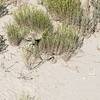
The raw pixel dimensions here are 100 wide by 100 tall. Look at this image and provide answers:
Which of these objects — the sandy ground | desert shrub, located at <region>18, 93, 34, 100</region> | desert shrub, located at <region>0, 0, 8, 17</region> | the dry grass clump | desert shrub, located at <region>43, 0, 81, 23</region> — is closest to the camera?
desert shrub, located at <region>18, 93, 34, 100</region>

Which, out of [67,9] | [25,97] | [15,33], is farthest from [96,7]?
[25,97]

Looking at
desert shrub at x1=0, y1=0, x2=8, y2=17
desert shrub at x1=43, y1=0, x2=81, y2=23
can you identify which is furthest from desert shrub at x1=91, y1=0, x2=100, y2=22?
desert shrub at x1=0, y1=0, x2=8, y2=17

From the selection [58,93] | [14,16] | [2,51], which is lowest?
[58,93]

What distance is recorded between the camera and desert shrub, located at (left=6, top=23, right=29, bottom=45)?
4801 mm

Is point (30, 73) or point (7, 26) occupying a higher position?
point (7, 26)

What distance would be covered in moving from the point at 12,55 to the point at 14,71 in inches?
14.3

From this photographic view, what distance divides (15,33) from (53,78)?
921mm

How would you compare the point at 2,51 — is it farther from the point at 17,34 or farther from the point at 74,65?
the point at 74,65

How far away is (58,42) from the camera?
187 inches

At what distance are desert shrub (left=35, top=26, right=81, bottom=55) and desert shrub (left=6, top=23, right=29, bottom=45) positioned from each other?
1.09 feet

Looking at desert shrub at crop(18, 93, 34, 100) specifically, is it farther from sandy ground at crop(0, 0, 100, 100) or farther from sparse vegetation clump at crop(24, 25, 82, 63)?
sparse vegetation clump at crop(24, 25, 82, 63)

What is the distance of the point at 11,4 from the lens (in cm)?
587

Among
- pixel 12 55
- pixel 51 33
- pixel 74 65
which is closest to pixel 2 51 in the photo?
pixel 12 55

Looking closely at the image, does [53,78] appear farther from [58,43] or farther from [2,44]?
[2,44]
